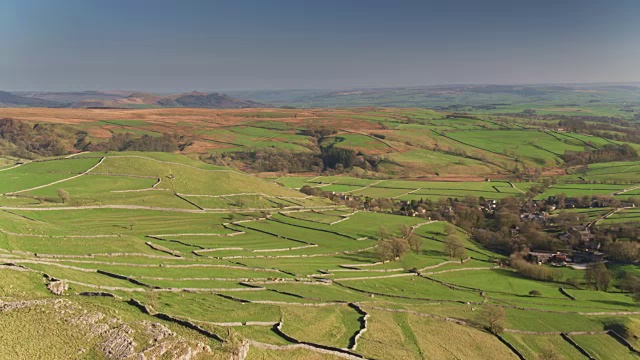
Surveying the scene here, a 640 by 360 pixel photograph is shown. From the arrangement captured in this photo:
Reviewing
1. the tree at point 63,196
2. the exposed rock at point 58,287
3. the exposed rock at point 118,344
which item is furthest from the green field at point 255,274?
the exposed rock at point 58,287

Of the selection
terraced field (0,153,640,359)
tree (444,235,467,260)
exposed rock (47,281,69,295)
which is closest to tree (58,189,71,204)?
terraced field (0,153,640,359)

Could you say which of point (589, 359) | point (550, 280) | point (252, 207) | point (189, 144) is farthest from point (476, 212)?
point (189, 144)

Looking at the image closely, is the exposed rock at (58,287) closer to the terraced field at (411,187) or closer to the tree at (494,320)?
the tree at (494,320)

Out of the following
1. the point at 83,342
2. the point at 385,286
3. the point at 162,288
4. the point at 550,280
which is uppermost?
the point at 83,342

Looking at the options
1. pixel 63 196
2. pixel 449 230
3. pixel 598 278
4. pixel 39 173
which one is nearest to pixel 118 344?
pixel 63 196

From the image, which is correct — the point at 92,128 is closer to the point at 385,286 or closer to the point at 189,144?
the point at 189,144

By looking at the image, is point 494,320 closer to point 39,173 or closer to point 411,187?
point 411,187
